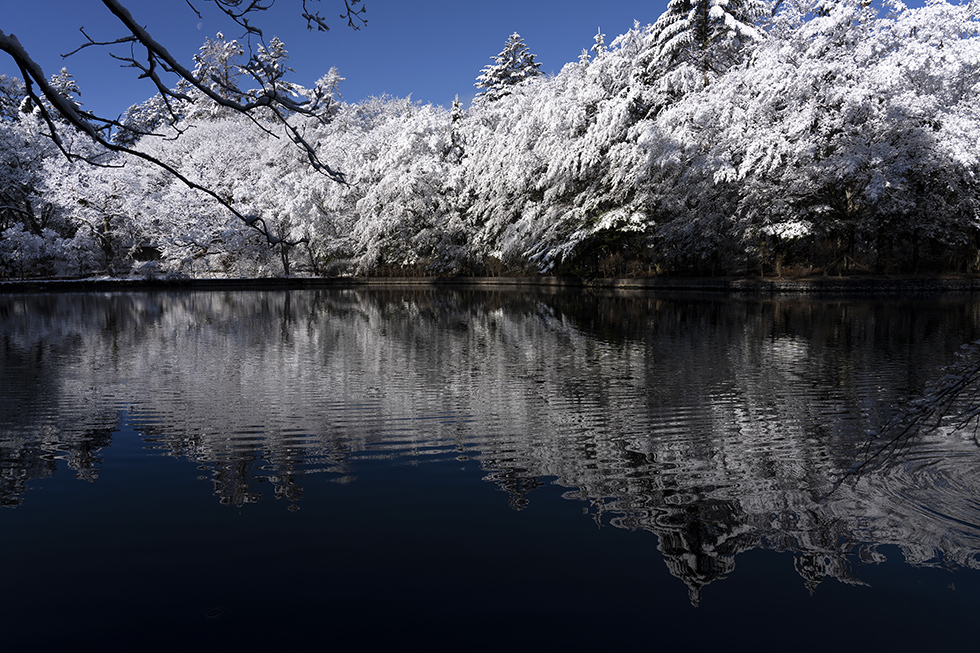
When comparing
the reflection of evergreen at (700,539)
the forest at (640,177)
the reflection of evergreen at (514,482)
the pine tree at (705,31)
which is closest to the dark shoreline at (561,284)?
the forest at (640,177)

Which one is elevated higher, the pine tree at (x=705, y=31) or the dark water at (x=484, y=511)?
the pine tree at (x=705, y=31)

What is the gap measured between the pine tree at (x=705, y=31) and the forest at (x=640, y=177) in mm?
104

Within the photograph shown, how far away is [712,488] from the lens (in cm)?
405

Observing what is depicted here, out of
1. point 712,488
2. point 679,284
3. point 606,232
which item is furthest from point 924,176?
point 712,488

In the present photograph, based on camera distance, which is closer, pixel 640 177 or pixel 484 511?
pixel 484 511

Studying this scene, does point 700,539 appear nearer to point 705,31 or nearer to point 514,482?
point 514,482

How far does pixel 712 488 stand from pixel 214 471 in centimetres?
329

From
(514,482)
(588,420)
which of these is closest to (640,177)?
(588,420)

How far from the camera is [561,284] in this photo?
32156 millimetres

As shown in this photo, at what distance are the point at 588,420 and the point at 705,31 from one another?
2696 cm

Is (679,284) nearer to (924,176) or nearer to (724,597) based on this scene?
(924,176)

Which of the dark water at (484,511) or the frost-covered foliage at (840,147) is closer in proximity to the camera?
the dark water at (484,511)

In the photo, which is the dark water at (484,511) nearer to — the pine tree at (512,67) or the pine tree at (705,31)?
the pine tree at (705,31)

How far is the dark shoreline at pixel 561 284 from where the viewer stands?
909 inches
